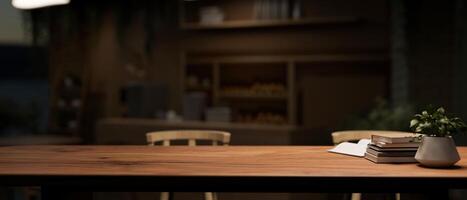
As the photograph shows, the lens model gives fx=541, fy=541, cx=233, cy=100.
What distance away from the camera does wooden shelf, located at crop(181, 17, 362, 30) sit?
19.2 feet

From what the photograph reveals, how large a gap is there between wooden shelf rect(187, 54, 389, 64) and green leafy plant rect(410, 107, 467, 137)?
399 cm

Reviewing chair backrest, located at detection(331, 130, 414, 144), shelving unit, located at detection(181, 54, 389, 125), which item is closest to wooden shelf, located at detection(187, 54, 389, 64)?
shelving unit, located at detection(181, 54, 389, 125)

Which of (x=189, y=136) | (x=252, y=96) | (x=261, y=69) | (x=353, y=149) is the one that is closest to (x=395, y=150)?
(x=353, y=149)

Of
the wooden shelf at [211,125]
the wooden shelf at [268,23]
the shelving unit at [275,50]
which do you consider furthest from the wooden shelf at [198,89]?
the wooden shelf at [211,125]

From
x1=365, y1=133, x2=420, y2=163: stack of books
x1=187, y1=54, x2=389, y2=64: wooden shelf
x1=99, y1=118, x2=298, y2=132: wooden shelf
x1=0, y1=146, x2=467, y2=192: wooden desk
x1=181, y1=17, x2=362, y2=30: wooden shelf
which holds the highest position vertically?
x1=181, y1=17, x2=362, y2=30: wooden shelf

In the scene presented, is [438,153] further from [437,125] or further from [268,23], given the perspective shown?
[268,23]

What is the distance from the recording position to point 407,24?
14.3ft

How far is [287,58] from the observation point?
6145mm

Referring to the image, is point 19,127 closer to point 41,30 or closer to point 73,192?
point 41,30

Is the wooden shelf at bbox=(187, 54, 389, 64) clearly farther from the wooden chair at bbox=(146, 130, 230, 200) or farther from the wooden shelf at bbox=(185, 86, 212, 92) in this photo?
the wooden chair at bbox=(146, 130, 230, 200)

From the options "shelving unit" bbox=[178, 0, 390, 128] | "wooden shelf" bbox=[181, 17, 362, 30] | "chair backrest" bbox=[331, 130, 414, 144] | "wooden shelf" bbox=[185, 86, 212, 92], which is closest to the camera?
"chair backrest" bbox=[331, 130, 414, 144]

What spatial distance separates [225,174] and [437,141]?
76 cm

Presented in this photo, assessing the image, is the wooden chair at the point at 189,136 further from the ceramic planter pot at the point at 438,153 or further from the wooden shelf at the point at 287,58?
the wooden shelf at the point at 287,58

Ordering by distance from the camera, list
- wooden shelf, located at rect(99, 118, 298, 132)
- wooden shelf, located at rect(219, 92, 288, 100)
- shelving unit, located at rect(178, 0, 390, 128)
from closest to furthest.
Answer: wooden shelf, located at rect(99, 118, 298, 132) → shelving unit, located at rect(178, 0, 390, 128) → wooden shelf, located at rect(219, 92, 288, 100)
